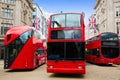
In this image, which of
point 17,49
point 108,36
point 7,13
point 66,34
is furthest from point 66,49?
point 7,13

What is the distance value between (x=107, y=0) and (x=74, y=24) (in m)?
36.5

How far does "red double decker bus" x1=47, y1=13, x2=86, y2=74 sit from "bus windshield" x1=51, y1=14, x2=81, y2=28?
10 cm

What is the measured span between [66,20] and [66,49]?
6.55ft

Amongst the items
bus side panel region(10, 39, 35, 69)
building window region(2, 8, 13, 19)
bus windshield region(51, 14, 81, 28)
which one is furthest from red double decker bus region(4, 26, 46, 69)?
building window region(2, 8, 13, 19)

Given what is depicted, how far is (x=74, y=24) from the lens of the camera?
51.1 feet

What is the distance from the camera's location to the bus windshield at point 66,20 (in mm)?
15578

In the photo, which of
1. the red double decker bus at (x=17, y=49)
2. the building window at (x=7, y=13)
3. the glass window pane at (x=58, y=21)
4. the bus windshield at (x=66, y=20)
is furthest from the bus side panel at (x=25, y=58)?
the building window at (x=7, y=13)

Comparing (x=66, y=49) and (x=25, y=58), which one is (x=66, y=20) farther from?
(x=25, y=58)

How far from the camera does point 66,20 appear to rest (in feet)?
51.9

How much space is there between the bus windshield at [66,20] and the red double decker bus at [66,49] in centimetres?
10

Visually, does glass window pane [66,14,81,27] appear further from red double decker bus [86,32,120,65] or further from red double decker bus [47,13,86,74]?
red double decker bus [86,32,120,65]

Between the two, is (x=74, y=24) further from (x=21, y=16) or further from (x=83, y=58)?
(x=21, y=16)

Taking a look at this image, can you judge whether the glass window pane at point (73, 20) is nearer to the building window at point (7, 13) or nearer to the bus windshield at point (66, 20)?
the bus windshield at point (66, 20)

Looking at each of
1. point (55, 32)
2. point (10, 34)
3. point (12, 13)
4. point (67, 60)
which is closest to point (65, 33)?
point (55, 32)
